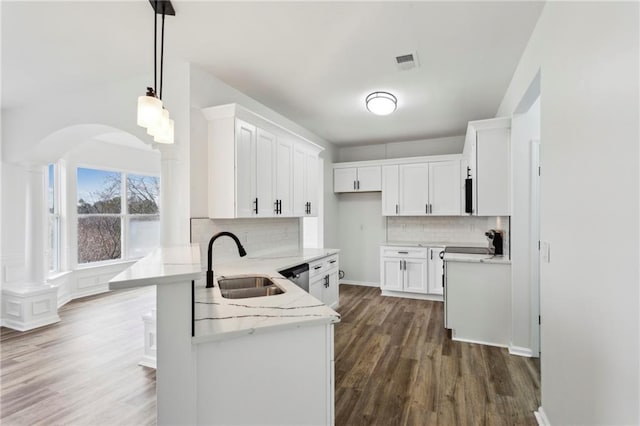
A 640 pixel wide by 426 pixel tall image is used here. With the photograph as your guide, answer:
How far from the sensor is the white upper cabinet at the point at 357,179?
5672mm

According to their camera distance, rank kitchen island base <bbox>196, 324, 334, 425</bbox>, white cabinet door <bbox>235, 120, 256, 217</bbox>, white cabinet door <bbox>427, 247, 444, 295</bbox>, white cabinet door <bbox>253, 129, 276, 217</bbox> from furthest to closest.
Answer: white cabinet door <bbox>427, 247, 444, 295</bbox>, white cabinet door <bbox>253, 129, 276, 217</bbox>, white cabinet door <bbox>235, 120, 256, 217</bbox>, kitchen island base <bbox>196, 324, 334, 425</bbox>

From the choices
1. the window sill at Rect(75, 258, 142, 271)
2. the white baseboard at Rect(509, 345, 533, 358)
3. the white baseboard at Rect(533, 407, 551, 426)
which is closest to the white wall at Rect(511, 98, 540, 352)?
the white baseboard at Rect(509, 345, 533, 358)

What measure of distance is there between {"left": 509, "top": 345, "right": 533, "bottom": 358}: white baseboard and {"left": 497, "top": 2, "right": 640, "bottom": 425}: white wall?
44.4 inches

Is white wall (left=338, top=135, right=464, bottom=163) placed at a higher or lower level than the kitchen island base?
higher

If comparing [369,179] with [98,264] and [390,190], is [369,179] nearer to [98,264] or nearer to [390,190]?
[390,190]

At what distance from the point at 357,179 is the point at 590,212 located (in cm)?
455

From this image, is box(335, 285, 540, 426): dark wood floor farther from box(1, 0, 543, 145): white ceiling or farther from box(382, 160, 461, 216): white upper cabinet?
box(1, 0, 543, 145): white ceiling

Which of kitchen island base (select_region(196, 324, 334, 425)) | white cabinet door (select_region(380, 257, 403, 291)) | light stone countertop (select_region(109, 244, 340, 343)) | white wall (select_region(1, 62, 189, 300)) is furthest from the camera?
white cabinet door (select_region(380, 257, 403, 291))

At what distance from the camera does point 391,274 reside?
5281mm

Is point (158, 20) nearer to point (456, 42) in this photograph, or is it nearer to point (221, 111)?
point (221, 111)

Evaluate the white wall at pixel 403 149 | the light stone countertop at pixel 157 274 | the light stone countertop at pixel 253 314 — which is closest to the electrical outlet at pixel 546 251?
the light stone countertop at pixel 253 314

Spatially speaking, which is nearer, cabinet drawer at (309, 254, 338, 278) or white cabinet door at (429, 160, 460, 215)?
cabinet drawer at (309, 254, 338, 278)

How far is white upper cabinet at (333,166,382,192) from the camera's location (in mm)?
5672

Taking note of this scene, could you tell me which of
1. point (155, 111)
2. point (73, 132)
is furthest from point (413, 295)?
point (73, 132)
